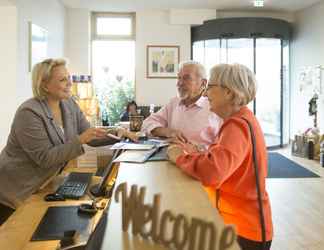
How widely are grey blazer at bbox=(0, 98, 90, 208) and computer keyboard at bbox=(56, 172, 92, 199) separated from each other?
0.40 feet

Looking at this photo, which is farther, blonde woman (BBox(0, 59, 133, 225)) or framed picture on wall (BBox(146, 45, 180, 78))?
framed picture on wall (BBox(146, 45, 180, 78))

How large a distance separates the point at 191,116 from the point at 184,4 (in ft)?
17.9

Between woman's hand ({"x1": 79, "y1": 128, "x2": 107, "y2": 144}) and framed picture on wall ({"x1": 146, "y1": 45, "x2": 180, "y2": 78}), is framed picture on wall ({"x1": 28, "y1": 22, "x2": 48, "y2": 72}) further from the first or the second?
woman's hand ({"x1": 79, "y1": 128, "x2": 107, "y2": 144})

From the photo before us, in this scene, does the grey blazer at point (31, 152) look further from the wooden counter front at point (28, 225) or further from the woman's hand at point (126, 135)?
the woman's hand at point (126, 135)

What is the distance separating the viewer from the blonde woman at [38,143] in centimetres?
202

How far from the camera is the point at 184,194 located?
1.12m

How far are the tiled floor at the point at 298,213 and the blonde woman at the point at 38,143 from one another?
6.66ft

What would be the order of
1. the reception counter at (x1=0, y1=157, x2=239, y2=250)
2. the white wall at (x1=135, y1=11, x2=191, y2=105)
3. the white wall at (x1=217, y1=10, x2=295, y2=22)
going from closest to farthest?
the reception counter at (x1=0, y1=157, x2=239, y2=250), the white wall at (x1=135, y1=11, x2=191, y2=105), the white wall at (x1=217, y1=10, x2=295, y2=22)

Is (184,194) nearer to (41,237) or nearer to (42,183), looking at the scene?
(41,237)

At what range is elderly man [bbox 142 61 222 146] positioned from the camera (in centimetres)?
232

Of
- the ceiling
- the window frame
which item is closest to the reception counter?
the ceiling

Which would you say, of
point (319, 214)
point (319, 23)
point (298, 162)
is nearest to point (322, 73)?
point (319, 23)

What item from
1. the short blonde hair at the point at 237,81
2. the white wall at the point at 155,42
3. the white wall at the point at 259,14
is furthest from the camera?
the white wall at the point at 259,14

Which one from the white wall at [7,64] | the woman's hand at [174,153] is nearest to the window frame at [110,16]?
the white wall at [7,64]
